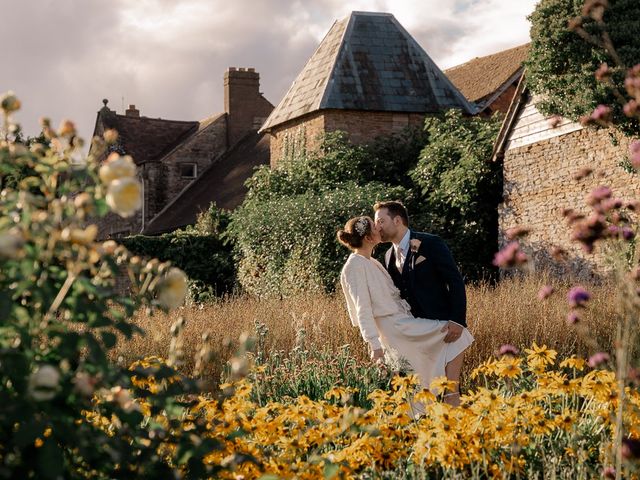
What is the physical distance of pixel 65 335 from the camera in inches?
91.7

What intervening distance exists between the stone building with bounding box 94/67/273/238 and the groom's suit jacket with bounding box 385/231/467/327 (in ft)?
76.6

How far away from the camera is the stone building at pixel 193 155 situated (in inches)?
1197

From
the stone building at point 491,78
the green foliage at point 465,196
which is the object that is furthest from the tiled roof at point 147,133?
the green foliage at point 465,196

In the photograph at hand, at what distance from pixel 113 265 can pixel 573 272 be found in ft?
46.8

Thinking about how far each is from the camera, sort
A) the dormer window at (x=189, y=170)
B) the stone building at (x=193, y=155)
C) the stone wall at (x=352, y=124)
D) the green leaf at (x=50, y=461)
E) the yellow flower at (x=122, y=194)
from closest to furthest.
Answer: the green leaf at (x=50, y=461), the yellow flower at (x=122, y=194), the stone wall at (x=352, y=124), the stone building at (x=193, y=155), the dormer window at (x=189, y=170)

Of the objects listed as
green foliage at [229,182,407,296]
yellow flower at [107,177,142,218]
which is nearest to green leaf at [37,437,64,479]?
yellow flower at [107,177,142,218]

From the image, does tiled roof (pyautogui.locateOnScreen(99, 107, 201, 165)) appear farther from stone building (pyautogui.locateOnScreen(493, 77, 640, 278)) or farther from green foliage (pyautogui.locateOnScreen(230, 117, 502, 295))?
stone building (pyautogui.locateOnScreen(493, 77, 640, 278))

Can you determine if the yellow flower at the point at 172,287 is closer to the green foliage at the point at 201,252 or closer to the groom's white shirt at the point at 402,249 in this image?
the groom's white shirt at the point at 402,249

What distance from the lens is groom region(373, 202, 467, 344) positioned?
6039 mm

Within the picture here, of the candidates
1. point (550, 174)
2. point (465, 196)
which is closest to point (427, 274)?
point (550, 174)

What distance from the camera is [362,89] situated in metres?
21.5

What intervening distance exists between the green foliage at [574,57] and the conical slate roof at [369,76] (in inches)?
213

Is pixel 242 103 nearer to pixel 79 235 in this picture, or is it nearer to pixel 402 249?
pixel 402 249

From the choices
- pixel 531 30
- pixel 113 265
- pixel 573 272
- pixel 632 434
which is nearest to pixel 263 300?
pixel 573 272
